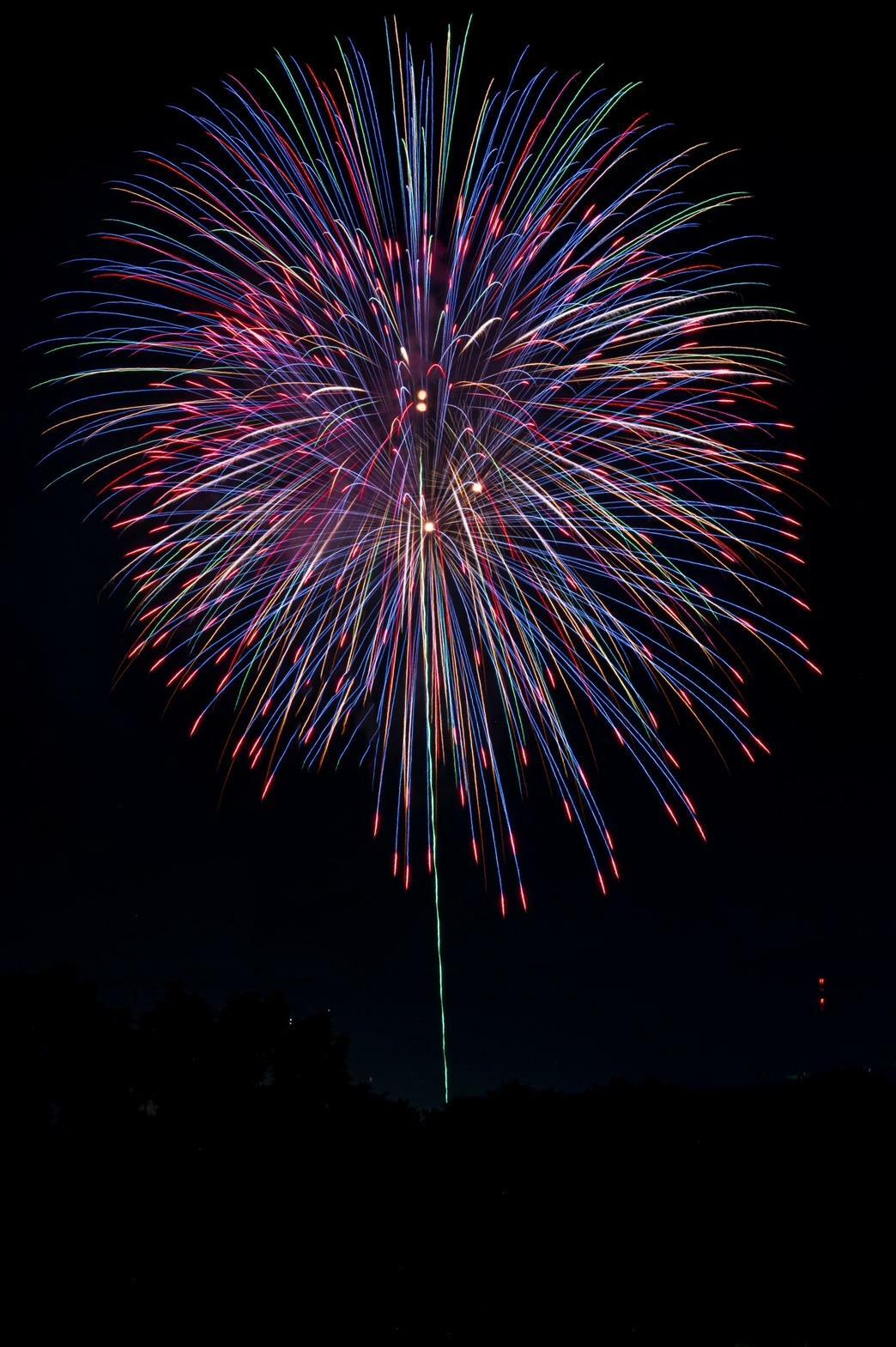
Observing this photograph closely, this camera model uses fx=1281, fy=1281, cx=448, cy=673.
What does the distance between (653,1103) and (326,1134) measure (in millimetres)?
5313

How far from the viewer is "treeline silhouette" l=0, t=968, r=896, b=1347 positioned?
15.8 meters

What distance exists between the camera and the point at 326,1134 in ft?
68.3

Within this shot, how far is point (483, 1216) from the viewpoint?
18000 millimetres

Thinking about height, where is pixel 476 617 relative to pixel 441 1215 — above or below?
above

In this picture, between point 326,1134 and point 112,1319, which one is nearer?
point 112,1319

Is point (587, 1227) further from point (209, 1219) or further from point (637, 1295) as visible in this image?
point (209, 1219)

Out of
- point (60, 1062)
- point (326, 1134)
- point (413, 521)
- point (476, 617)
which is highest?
point (413, 521)

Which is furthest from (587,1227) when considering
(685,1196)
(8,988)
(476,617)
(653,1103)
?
(8,988)

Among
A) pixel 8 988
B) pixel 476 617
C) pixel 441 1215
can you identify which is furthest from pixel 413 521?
pixel 8 988

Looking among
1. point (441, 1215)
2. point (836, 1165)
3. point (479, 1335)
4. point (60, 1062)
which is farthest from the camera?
point (60, 1062)

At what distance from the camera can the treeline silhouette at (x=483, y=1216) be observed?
620 inches

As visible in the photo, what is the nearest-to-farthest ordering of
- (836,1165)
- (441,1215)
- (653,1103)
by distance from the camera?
(836,1165) < (441,1215) < (653,1103)

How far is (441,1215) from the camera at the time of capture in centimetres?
1819

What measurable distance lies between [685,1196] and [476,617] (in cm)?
844
